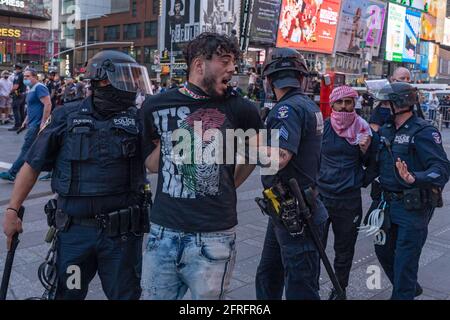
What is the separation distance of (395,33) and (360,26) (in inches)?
374

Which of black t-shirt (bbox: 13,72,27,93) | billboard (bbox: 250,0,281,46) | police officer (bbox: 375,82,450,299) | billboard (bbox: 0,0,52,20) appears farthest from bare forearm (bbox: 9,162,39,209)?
billboard (bbox: 0,0,52,20)

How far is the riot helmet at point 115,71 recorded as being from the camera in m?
2.90

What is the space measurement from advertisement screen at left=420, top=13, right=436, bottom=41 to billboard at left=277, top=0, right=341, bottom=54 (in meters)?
26.4

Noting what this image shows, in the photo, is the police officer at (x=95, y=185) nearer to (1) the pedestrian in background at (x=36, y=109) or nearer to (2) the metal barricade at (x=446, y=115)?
(1) the pedestrian in background at (x=36, y=109)

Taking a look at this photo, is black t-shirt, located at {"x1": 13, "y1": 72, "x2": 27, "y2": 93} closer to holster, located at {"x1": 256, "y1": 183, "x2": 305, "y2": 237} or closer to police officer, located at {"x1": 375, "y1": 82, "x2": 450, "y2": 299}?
police officer, located at {"x1": 375, "y1": 82, "x2": 450, "y2": 299}

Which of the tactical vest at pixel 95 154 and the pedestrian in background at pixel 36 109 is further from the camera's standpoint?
the pedestrian in background at pixel 36 109

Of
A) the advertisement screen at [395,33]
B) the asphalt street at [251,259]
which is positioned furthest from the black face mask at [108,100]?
the advertisement screen at [395,33]

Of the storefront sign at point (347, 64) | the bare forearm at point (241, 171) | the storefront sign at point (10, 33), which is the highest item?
the storefront sign at point (10, 33)

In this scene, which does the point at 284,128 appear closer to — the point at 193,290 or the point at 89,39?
the point at 193,290

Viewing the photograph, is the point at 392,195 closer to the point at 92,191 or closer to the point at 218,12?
the point at 92,191

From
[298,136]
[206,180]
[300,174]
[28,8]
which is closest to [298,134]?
[298,136]

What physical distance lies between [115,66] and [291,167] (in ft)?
3.93

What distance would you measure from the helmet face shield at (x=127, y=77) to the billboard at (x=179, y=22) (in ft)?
129
